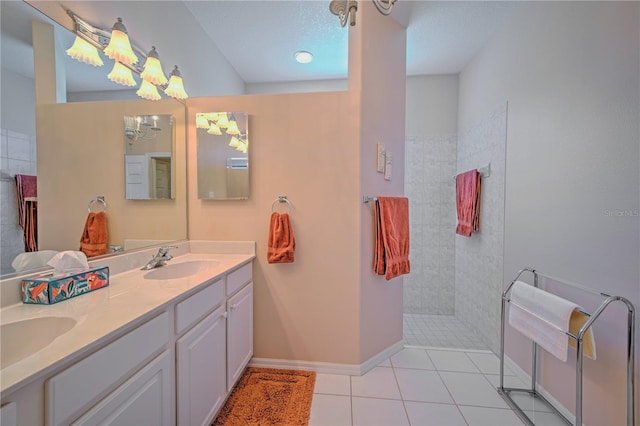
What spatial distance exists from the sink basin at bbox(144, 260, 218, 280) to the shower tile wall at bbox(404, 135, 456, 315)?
2.23 metres

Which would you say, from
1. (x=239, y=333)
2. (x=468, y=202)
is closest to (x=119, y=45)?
(x=239, y=333)

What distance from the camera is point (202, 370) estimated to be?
4.09 ft

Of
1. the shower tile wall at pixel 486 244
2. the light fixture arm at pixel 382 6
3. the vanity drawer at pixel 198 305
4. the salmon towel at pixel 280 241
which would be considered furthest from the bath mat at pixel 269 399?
the light fixture arm at pixel 382 6

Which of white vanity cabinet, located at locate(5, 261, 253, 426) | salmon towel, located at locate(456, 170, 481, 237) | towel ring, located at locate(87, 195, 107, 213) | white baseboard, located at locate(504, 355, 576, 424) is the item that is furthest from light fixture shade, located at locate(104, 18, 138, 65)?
white baseboard, located at locate(504, 355, 576, 424)

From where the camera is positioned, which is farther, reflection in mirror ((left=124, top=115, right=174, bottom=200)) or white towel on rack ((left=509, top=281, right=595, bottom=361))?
reflection in mirror ((left=124, top=115, right=174, bottom=200))

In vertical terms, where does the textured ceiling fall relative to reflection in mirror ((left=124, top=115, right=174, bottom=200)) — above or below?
above

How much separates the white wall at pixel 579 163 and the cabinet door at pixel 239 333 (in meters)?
1.93

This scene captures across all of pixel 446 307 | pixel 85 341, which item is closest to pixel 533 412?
pixel 446 307

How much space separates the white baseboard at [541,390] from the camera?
1.45m

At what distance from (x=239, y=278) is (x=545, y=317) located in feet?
5.75

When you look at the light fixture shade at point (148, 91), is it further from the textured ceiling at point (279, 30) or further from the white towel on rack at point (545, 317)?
the white towel on rack at point (545, 317)

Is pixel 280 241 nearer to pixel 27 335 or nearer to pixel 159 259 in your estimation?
pixel 159 259

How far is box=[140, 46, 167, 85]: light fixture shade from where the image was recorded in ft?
5.24

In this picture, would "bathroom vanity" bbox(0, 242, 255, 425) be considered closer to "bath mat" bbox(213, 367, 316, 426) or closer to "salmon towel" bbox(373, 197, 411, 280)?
"bath mat" bbox(213, 367, 316, 426)
